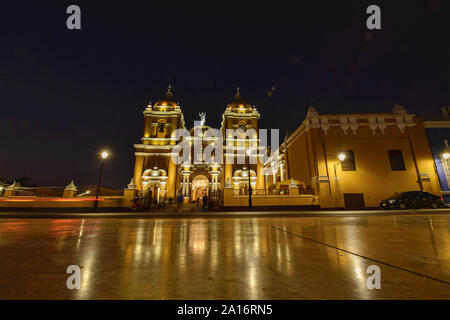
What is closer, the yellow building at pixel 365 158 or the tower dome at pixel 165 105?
the yellow building at pixel 365 158

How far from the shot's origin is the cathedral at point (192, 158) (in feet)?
84.5

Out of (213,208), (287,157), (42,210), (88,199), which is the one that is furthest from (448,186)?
(42,210)

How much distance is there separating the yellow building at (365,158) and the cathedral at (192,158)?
10370mm

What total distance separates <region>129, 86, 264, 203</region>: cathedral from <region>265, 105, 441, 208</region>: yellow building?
1037 centimetres

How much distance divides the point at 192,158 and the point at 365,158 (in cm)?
2229

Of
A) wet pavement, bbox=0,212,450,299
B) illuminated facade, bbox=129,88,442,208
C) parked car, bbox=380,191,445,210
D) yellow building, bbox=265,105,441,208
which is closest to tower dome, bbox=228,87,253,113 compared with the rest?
illuminated facade, bbox=129,88,442,208

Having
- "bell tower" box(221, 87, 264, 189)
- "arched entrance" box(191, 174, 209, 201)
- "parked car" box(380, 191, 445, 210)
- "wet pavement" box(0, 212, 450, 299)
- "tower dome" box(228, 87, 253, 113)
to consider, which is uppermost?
"tower dome" box(228, 87, 253, 113)

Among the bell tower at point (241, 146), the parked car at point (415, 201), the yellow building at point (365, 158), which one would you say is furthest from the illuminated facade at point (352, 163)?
the bell tower at point (241, 146)

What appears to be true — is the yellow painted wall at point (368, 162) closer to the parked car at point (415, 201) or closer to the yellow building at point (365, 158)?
the yellow building at point (365, 158)

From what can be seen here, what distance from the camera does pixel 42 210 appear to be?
1477cm

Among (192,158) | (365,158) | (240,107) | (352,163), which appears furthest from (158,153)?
(365,158)

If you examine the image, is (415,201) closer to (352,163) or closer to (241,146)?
(352,163)

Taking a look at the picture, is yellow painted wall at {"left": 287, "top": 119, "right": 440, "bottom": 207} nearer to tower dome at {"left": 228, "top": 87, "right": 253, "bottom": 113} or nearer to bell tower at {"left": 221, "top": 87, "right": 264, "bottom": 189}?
bell tower at {"left": 221, "top": 87, "right": 264, "bottom": 189}

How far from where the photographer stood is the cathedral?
25750 mm
